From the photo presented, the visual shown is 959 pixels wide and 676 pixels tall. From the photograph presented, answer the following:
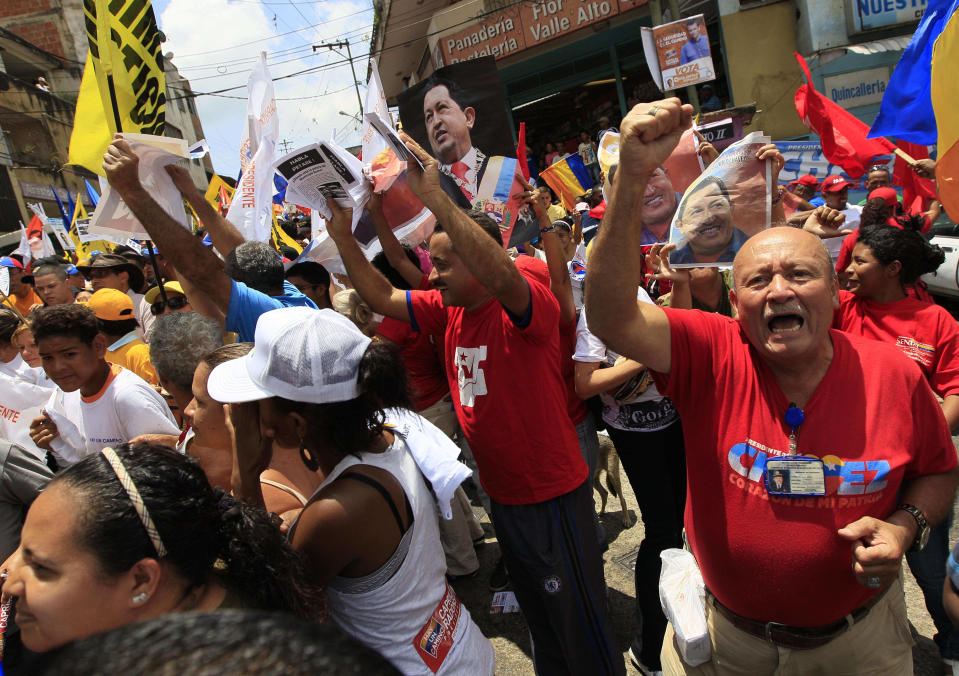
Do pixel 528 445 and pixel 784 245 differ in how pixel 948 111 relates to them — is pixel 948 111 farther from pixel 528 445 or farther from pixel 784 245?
pixel 528 445

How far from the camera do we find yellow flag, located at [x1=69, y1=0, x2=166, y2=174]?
3215 mm

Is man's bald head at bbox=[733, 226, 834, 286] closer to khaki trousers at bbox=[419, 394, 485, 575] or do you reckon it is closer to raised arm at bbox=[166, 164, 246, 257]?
raised arm at bbox=[166, 164, 246, 257]

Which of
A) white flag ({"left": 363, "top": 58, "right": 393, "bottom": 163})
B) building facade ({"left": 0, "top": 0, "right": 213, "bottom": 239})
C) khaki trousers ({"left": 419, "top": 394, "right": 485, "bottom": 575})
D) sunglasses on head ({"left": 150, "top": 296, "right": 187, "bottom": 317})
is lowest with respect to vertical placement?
khaki trousers ({"left": 419, "top": 394, "right": 485, "bottom": 575})

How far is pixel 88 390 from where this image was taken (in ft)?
9.89

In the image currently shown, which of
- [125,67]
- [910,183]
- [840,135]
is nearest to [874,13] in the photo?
[840,135]

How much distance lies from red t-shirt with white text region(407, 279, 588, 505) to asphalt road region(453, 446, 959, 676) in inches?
31.0

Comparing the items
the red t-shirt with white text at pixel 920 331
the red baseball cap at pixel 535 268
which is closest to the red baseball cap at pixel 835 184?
the red t-shirt with white text at pixel 920 331

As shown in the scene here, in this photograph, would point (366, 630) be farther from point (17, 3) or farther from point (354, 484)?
point (17, 3)

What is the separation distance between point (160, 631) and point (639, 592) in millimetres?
2646

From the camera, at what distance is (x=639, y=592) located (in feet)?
9.23

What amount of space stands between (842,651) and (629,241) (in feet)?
4.43

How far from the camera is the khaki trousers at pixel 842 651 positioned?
5.81 ft

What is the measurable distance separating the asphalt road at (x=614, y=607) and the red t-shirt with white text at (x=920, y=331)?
3.77 feet

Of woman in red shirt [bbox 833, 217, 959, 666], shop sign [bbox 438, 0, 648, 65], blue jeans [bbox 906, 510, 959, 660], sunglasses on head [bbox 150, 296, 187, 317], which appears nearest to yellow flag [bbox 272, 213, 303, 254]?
sunglasses on head [bbox 150, 296, 187, 317]
